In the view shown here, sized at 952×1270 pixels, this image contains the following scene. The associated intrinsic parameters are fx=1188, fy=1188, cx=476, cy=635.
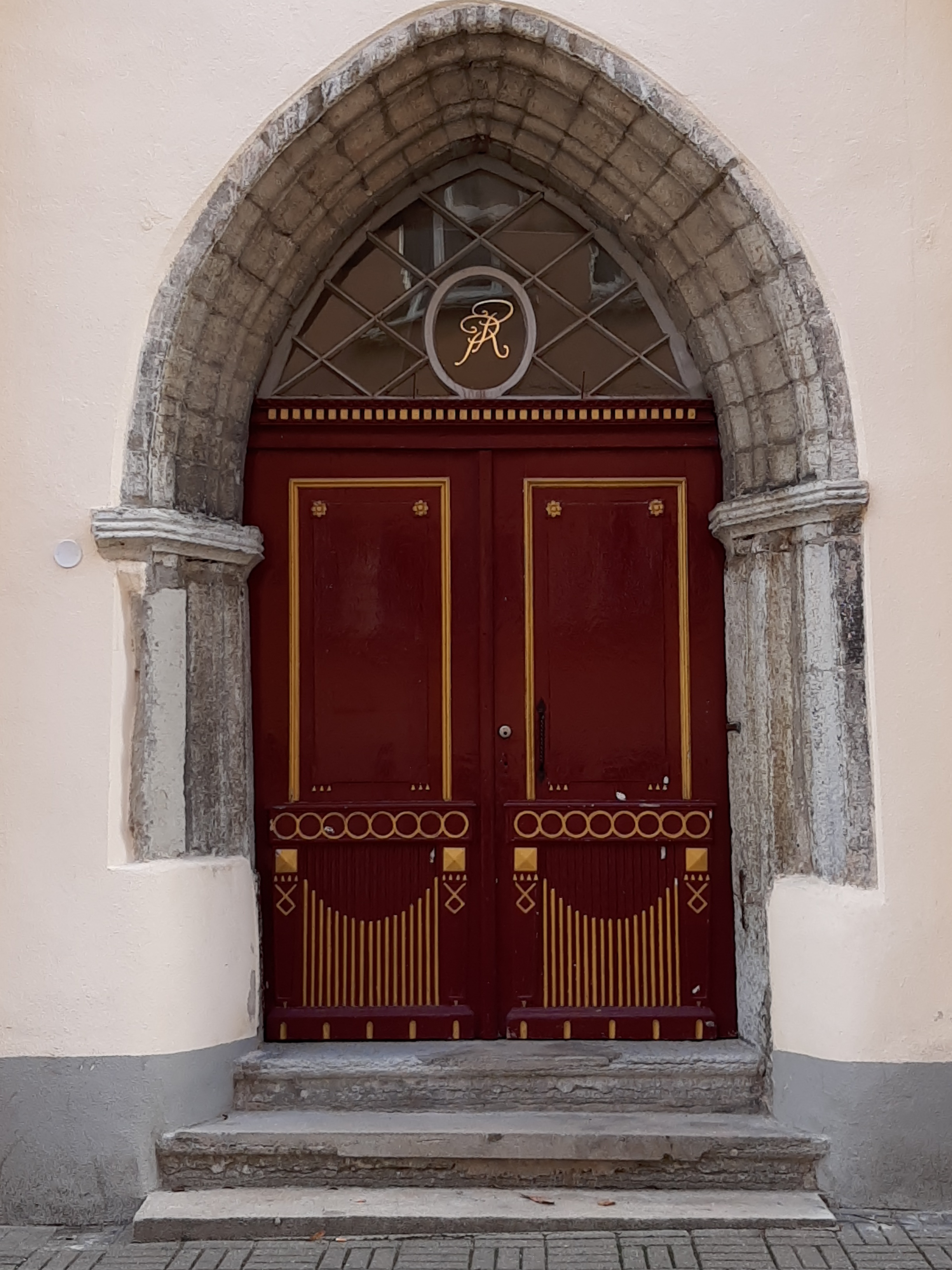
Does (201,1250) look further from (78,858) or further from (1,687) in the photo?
(1,687)

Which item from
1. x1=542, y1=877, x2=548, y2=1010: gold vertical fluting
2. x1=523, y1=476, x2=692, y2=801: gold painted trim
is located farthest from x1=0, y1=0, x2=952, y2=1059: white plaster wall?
x1=542, y1=877, x2=548, y2=1010: gold vertical fluting

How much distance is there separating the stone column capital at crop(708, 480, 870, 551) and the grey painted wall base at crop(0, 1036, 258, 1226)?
2.95 metres

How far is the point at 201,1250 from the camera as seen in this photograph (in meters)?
3.87

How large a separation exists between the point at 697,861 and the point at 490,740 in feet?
3.16

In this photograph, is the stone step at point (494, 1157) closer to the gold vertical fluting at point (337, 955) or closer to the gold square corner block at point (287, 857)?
the gold vertical fluting at point (337, 955)

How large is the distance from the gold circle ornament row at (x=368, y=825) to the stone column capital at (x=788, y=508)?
5.18 ft

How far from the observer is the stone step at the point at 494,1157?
13.6 feet

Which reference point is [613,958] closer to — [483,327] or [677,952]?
[677,952]

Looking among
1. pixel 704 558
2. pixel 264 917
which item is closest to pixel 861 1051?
pixel 704 558

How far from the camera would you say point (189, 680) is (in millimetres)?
4520

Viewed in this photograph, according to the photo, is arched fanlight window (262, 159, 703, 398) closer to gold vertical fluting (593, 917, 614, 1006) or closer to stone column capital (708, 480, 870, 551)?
stone column capital (708, 480, 870, 551)

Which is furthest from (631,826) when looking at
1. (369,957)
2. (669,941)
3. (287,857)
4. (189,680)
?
(189,680)

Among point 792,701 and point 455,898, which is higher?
point 792,701

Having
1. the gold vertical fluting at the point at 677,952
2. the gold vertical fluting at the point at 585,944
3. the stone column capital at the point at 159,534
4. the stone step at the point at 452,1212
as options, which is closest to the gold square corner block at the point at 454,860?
the gold vertical fluting at the point at 585,944
